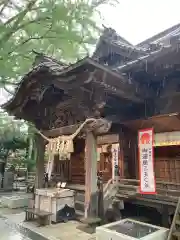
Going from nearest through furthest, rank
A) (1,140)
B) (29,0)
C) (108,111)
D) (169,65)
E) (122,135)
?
(29,0) < (169,65) < (108,111) < (122,135) < (1,140)

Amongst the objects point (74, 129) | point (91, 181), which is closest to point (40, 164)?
point (74, 129)

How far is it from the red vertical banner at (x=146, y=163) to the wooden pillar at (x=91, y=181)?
1.55 meters

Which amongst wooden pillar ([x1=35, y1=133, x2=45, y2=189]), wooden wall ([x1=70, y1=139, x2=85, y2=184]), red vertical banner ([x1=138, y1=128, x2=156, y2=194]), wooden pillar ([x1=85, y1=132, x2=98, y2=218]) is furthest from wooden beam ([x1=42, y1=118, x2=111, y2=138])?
wooden wall ([x1=70, y1=139, x2=85, y2=184])

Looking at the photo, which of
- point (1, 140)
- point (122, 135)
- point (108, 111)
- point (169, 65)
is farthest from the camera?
point (1, 140)

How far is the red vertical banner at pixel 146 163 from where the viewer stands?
7.66m

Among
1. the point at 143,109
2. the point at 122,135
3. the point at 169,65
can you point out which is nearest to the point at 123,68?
the point at 169,65

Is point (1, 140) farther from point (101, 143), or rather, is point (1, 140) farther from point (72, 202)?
point (72, 202)

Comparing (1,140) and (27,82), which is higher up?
(27,82)

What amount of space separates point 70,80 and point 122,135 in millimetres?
3987

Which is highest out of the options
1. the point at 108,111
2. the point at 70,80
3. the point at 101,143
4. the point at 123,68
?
the point at 123,68

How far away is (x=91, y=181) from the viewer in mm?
8070

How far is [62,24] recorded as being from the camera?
7969 mm

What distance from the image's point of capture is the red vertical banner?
7.66m

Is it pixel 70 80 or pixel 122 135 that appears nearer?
pixel 70 80
